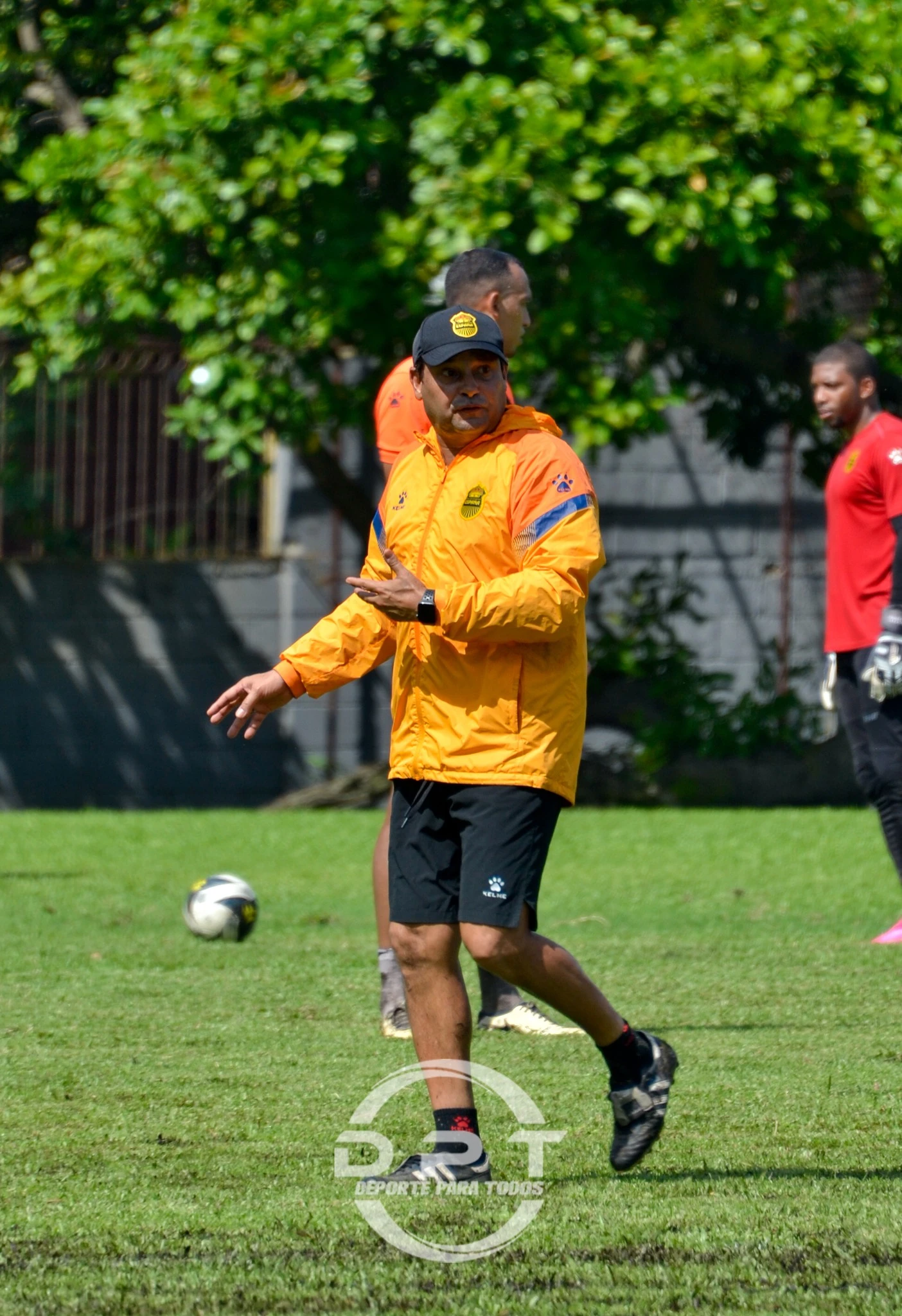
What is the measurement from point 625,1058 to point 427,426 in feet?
6.65

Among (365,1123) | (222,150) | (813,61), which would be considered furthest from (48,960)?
(813,61)

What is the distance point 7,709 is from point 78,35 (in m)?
4.67

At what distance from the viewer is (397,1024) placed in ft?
17.3

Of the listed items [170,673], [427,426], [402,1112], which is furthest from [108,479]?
[402,1112]

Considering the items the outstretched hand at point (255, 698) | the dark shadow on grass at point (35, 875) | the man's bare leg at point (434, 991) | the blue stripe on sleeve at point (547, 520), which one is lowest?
the dark shadow on grass at point (35, 875)

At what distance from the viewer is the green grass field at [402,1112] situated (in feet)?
9.88

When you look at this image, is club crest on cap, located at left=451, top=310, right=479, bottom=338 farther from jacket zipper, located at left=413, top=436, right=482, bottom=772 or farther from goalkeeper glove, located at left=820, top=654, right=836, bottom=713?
goalkeeper glove, located at left=820, top=654, right=836, bottom=713

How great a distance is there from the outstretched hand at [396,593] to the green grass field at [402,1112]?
115 cm

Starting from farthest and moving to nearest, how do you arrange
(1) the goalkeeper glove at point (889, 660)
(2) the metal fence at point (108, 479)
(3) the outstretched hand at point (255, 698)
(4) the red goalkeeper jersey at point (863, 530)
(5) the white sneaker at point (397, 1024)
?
(2) the metal fence at point (108, 479), (4) the red goalkeeper jersey at point (863, 530), (1) the goalkeeper glove at point (889, 660), (5) the white sneaker at point (397, 1024), (3) the outstretched hand at point (255, 698)

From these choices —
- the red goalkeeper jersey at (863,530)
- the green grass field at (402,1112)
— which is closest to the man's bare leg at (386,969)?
the green grass field at (402,1112)

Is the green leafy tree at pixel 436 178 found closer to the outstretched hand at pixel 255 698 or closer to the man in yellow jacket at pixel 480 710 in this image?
the man in yellow jacket at pixel 480 710

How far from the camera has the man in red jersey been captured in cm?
636

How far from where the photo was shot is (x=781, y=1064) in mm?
4820

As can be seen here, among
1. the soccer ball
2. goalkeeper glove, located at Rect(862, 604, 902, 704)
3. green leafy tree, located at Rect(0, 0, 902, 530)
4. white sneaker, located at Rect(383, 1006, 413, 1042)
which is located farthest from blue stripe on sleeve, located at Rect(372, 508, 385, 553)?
green leafy tree, located at Rect(0, 0, 902, 530)
